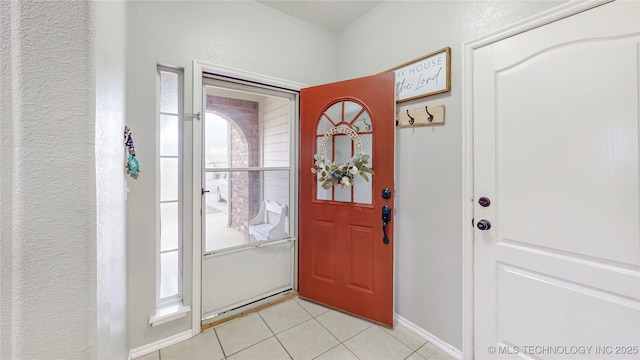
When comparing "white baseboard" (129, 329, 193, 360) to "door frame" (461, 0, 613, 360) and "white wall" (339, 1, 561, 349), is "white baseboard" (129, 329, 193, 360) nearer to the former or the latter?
"white wall" (339, 1, 561, 349)

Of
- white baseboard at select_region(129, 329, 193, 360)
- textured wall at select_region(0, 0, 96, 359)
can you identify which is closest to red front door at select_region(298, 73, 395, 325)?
white baseboard at select_region(129, 329, 193, 360)

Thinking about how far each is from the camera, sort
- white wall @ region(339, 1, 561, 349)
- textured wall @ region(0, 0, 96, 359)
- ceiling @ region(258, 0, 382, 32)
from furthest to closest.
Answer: ceiling @ region(258, 0, 382, 32), white wall @ region(339, 1, 561, 349), textured wall @ region(0, 0, 96, 359)

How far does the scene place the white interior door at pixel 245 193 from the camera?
6.23 ft

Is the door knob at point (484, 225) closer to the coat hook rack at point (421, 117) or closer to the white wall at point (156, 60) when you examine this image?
the coat hook rack at point (421, 117)

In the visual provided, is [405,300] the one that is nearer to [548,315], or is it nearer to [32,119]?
[548,315]

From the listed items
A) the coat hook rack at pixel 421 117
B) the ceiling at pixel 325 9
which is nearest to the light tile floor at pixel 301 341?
the coat hook rack at pixel 421 117

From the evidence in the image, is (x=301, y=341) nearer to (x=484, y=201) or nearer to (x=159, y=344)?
(x=159, y=344)

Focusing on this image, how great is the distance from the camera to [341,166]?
1.91 metres

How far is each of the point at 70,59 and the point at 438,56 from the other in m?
1.81

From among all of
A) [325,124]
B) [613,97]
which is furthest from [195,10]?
[613,97]

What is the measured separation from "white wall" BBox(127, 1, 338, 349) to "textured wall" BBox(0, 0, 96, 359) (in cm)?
129

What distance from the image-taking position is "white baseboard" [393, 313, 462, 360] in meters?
1.54

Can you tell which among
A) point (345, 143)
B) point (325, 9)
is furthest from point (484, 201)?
point (325, 9)

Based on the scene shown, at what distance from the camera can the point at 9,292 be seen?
41cm
